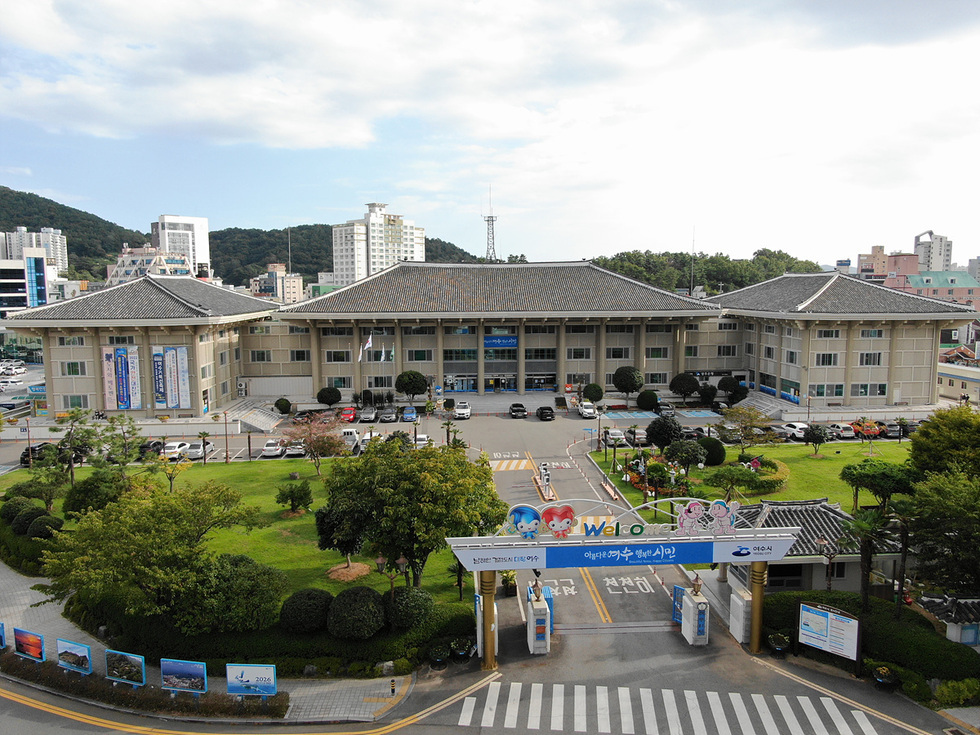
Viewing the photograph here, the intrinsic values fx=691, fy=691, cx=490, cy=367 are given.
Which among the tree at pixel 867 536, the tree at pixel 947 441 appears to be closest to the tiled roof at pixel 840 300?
the tree at pixel 947 441

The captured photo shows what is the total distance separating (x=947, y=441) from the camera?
28359 mm

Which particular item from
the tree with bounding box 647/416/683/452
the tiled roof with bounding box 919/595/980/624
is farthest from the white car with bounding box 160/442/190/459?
the tiled roof with bounding box 919/595/980/624

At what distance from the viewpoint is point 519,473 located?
3716 cm

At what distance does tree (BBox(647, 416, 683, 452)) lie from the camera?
37844 mm

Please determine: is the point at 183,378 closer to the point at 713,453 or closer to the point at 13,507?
the point at 13,507

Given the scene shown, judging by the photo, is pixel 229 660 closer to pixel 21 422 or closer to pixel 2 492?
pixel 2 492

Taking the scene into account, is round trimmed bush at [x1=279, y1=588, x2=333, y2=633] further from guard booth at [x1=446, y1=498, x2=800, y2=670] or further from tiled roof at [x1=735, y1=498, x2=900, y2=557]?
tiled roof at [x1=735, y1=498, x2=900, y2=557]

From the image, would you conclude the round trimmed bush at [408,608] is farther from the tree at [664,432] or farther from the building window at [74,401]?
the building window at [74,401]

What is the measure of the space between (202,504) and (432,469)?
6.57 meters

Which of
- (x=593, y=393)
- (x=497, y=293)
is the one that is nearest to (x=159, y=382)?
(x=497, y=293)

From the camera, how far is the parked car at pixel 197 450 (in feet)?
134

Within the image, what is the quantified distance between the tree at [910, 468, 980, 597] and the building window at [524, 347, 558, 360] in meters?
39.7

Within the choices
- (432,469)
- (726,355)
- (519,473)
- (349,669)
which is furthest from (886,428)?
(349,669)

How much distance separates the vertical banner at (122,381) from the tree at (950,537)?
47512 mm
